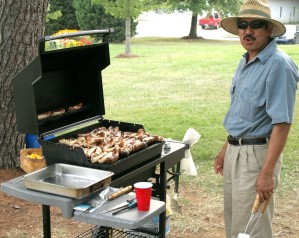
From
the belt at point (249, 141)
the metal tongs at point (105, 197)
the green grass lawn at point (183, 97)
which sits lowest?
the green grass lawn at point (183, 97)

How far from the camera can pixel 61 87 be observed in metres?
3.61

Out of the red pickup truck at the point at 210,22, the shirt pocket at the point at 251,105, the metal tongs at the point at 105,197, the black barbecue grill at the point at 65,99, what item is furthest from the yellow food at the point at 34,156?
the red pickup truck at the point at 210,22

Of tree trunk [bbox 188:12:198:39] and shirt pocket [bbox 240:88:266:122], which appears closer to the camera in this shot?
shirt pocket [bbox 240:88:266:122]

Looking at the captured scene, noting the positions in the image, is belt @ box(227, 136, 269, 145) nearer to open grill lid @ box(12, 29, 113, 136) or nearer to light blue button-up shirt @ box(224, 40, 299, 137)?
light blue button-up shirt @ box(224, 40, 299, 137)

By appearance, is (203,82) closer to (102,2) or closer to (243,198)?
(102,2)

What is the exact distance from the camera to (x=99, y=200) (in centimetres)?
264

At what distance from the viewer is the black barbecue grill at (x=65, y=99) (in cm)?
297

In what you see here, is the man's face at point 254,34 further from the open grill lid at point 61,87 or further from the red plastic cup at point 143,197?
the red plastic cup at point 143,197

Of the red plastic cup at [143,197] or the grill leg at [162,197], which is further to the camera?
the grill leg at [162,197]

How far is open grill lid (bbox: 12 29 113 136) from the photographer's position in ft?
10.00

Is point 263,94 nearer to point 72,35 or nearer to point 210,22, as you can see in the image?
point 72,35

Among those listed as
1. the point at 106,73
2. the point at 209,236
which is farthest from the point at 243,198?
the point at 106,73

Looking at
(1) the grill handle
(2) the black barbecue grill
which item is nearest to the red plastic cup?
(2) the black barbecue grill

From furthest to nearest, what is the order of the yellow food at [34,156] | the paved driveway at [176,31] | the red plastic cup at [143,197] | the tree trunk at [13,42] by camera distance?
the paved driveway at [176,31], the tree trunk at [13,42], the yellow food at [34,156], the red plastic cup at [143,197]
